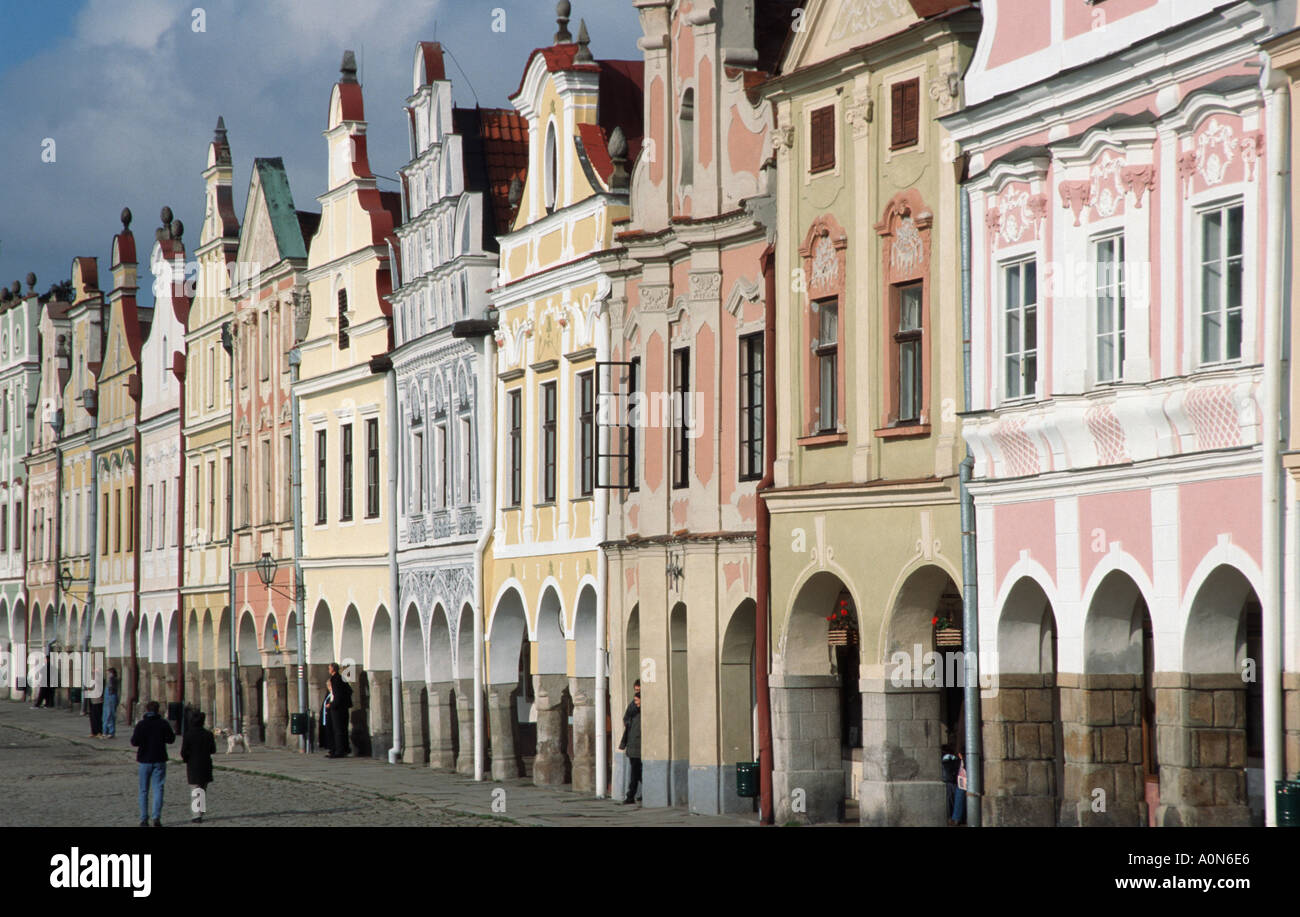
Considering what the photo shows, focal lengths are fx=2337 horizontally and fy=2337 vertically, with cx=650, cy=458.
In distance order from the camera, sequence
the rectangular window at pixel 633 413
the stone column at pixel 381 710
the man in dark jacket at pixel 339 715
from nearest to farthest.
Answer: the rectangular window at pixel 633 413, the stone column at pixel 381 710, the man in dark jacket at pixel 339 715

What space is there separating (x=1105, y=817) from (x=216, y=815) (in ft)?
49.2

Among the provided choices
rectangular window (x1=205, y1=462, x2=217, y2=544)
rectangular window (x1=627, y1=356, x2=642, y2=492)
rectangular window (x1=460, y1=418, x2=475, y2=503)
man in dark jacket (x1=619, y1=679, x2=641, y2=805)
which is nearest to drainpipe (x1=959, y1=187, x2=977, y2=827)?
man in dark jacket (x1=619, y1=679, x2=641, y2=805)

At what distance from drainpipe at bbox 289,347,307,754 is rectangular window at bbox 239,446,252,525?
372cm

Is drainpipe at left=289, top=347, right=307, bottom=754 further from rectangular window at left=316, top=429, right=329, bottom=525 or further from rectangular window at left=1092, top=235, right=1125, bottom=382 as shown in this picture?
rectangular window at left=1092, top=235, right=1125, bottom=382

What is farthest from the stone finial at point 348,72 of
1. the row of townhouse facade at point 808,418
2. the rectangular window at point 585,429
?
the rectangular window at point 585,429

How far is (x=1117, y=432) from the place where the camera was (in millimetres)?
22266

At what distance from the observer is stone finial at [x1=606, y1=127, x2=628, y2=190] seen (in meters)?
35.7

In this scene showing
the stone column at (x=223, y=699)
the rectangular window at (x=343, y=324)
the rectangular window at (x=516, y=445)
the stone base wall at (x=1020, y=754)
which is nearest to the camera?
the stone base wall at (x=1020, y=754)

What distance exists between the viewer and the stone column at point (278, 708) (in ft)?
170

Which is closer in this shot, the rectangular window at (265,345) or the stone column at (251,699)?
the stone column at (251,699)

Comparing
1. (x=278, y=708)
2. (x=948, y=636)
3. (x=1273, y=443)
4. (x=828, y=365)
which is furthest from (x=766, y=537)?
(x=278, y=708)

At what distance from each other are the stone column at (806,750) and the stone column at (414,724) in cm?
1625

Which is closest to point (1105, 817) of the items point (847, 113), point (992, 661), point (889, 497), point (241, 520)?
point (992, 661)

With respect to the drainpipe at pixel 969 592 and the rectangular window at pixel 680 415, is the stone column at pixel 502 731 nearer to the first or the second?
the rectangular window at pixel 680 415
